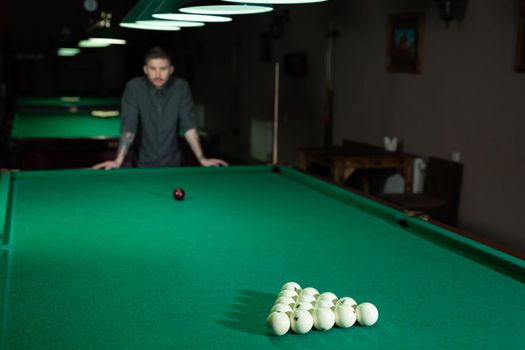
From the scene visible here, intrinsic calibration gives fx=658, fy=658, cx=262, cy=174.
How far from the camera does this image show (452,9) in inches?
187

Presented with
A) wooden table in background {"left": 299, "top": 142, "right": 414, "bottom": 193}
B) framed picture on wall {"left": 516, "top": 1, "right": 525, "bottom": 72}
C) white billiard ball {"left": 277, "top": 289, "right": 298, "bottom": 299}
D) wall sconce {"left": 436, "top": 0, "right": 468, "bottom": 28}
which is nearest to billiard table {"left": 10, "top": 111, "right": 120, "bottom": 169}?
wooden table in background {"left": 299, "top": 142, "right": 414, "bottom": 193}

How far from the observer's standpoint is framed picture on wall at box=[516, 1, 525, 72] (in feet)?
13.7

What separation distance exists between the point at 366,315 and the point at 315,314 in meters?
0.12

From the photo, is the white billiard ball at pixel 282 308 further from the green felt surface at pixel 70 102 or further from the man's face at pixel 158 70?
the green felt surface at pixel 70 102

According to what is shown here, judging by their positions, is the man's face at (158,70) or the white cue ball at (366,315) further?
the man's face at (158,70)

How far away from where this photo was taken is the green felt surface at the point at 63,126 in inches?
224

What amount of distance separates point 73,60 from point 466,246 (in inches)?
500

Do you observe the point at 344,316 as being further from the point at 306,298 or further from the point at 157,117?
the point at 157,117

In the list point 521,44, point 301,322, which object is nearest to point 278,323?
point 301,322

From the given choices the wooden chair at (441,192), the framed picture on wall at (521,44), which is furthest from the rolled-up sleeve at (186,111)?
the framed picture on wall at (521,44)

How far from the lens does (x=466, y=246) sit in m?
2.12

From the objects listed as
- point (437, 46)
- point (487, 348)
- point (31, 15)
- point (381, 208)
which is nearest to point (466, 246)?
point (381, 208)

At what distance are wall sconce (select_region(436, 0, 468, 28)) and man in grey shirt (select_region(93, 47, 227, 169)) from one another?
1941 mm

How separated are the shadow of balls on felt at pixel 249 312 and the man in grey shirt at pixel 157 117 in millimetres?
2646
